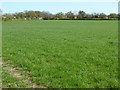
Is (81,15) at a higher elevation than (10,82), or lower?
higher

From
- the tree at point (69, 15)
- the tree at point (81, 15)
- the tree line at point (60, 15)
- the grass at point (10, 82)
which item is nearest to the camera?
the grass at point (10, 82)

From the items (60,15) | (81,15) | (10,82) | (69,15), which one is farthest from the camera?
(81,15)

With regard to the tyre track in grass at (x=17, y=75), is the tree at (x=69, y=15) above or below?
above

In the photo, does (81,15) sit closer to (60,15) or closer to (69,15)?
(69,15)

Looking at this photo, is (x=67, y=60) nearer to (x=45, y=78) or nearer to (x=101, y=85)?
(x=45, y=78)

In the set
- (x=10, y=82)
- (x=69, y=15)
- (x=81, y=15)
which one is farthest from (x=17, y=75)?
(x=81, y=15)

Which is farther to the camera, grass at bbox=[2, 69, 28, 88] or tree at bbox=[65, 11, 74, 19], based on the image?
tree at bbox=[65, 11, 74, 19]

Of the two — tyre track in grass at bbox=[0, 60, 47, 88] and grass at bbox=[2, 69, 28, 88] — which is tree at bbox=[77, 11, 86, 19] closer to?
tyre track in grass at bbox=[0, 60, 47, 88]

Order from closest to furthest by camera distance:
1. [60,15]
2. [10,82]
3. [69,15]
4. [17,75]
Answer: [10,82] < [17,75] < [60,15] < [69,15]

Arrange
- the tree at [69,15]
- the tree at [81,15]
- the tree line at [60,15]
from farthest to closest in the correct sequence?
the tree at [69,15] → the tree at [81,15] → the tree line at [60,15]

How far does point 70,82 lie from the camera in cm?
665

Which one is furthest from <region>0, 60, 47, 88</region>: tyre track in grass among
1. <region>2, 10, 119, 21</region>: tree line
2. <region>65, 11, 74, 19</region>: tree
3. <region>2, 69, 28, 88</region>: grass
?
<region>65, 11, 74, 19</region>: tree

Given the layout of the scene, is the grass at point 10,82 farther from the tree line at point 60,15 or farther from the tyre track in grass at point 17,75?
the tree line at point 60,15

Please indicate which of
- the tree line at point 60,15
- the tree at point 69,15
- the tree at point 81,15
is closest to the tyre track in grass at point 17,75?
the tree line at point 60,15
